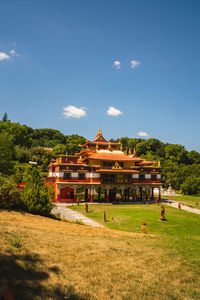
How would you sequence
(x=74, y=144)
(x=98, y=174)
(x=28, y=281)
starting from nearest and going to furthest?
(x=28, y=281), (x=98, y=174), (x=74, y=144)

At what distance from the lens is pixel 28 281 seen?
6.91m

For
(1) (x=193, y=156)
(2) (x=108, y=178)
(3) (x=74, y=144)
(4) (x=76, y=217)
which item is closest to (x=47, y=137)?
(3) (x=74, y=144)

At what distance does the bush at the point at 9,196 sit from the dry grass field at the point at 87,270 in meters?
6.99

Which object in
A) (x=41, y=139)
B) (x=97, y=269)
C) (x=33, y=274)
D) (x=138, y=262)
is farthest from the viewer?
(x=41, y=139)

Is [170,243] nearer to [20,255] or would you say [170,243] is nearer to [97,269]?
[97,269]

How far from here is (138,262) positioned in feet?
34.0

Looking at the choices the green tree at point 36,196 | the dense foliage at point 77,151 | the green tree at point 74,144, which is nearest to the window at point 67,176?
the dense foliage at point 77,151

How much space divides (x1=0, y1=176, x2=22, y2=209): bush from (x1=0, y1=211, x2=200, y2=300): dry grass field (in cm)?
699

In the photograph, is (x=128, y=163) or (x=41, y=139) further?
(x=41, y=139)

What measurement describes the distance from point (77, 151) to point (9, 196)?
71925 mm

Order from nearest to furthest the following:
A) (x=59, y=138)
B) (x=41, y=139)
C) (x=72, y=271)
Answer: (x=72, y=271)
(x=41, y=139)
(x=59, y=138)

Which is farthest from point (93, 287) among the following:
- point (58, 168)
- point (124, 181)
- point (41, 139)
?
point (41, 139)

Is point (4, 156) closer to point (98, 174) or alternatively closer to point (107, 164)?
point (98, 174)

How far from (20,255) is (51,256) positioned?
1288mm
